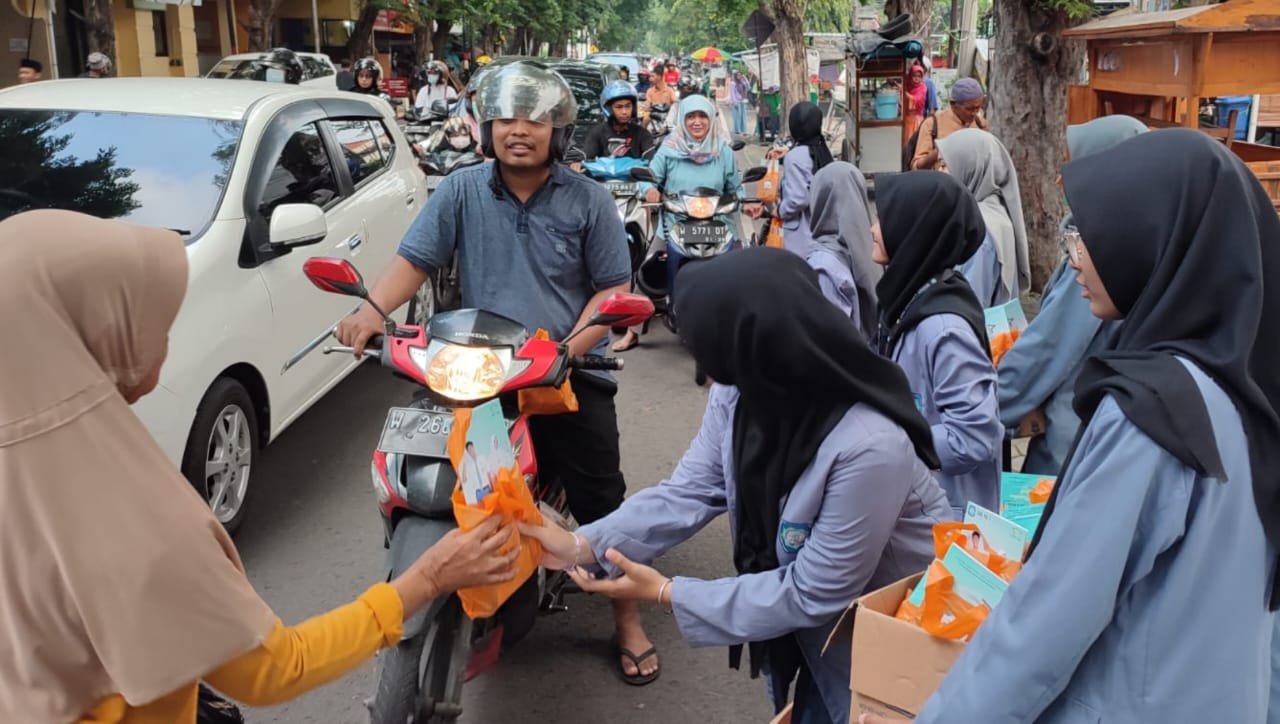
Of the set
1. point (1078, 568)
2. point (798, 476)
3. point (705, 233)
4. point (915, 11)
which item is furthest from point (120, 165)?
point (915, 11)

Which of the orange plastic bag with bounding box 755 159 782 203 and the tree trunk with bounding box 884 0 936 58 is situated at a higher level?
the tree trunk with bounding box 884 0 936 58

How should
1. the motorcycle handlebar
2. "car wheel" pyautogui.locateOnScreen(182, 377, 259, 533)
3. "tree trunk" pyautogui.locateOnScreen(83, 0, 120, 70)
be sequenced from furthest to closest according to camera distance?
"tree trunk" pyautogui.locateOnScreen(83, 0, 120, 70) → "car wheel" pyautogui.locateOnScreen(182, 377, 259, 533) → the motorcycle handlebar

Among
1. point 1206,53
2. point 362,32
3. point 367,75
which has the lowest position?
point 1206,53

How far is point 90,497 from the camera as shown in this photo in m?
1.37

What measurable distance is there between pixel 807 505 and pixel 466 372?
113 cm

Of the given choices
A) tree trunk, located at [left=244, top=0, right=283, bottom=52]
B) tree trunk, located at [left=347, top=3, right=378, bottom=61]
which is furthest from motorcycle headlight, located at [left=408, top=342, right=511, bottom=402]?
tree trunk, located at [left=347, top=3, right=378, bottom=61]

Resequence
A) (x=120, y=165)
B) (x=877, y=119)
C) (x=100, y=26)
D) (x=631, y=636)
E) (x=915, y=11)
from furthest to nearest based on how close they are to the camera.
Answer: (x=100, y=26) < (x=915, y=11) < (x=877, y=119) < (x=120, y=165) < (x=631, y=636)

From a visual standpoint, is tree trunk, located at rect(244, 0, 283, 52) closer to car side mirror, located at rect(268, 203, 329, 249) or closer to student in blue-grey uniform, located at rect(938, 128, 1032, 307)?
car side mirror, located at rect(268, 203, 329, 249)

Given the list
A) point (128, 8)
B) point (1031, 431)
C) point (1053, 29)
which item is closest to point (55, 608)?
point (1031, 431)

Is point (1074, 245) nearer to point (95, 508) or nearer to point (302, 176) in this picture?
point (95, 508)

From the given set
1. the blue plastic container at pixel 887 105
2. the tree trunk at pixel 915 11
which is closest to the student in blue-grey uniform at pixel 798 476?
the blue plastic container at pixel 887 105

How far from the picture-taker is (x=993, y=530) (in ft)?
6.72

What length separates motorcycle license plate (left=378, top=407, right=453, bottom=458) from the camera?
2.85 meters

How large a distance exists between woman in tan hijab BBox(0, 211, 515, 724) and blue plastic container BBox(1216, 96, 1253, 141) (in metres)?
12.7
